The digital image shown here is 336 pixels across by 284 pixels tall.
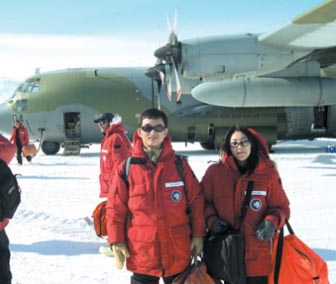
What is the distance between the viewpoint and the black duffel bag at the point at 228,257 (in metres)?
2.96

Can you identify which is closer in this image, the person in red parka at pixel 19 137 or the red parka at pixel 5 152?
the red parka at pixel 5 152

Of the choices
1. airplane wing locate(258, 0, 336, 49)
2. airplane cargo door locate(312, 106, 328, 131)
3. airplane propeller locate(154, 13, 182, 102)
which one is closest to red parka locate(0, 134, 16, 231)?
airplane wing locate(258, 0, 336, 49)

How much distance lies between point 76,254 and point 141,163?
2.81 metres

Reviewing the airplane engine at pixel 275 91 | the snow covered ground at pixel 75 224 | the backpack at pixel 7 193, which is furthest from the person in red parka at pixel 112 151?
→ the airplane engine at pixel 275 91

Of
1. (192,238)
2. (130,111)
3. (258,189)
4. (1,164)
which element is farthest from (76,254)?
(130,111)

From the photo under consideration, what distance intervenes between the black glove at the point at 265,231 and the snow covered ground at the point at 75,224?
5.89 feet

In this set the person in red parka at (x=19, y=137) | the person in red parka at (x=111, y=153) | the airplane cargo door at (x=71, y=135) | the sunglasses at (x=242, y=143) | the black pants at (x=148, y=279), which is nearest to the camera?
the black pants at (x=148, y=279)

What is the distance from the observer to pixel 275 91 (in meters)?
12.7

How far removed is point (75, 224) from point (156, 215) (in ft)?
13.3

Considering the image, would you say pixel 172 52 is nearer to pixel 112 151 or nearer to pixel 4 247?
pixel 112 151

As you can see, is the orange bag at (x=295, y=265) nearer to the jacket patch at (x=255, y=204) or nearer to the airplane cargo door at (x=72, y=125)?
the jacket patch at (x=255, y=204)

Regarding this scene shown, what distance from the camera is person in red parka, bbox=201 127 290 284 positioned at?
120 inches

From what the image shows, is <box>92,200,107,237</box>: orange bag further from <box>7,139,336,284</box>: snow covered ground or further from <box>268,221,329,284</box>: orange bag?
<box>268,221,329,284</box>: orange bag

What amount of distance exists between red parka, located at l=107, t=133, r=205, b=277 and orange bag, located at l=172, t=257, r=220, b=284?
2.0 inches
